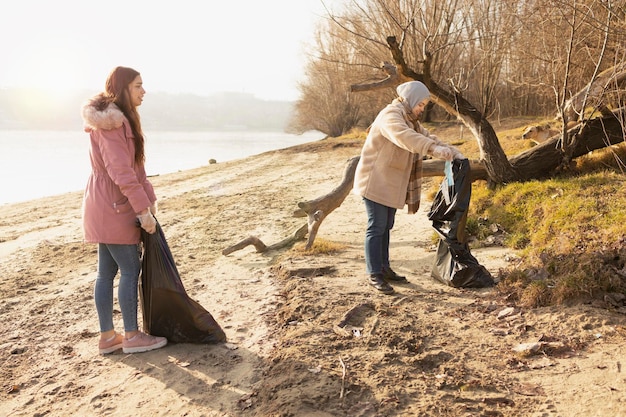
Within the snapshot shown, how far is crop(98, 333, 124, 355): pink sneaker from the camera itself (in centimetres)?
407

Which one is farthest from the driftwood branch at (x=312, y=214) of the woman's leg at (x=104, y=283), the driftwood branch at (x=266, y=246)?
the woman's leg at (x=104, y=283)

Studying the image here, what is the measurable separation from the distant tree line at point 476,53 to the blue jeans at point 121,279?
4409 mm

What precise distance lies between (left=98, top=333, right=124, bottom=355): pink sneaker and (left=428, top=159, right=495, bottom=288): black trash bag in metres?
2.83

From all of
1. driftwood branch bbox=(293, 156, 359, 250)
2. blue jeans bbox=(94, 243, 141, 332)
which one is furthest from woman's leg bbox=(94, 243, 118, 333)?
driftwood branch bbox=(293, 156, 359, 250)

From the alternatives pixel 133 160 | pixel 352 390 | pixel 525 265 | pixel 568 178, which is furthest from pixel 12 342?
pixel 568 178

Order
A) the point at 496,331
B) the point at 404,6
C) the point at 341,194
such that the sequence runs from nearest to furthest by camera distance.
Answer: the point at 496,331, the point at 341,194, the point at 404,6

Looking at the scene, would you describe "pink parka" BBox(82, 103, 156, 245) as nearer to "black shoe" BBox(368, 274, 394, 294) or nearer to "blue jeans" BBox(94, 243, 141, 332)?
"blue jeans" BBox(94, 243, 141, 332)

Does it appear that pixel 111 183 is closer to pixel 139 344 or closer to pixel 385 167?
pixel 139 344

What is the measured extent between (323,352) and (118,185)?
1.74 meters

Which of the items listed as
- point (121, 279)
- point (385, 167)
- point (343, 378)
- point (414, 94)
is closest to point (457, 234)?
point (385, 167)

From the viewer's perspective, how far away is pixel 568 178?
675 cm

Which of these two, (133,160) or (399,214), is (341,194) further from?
(133,160)

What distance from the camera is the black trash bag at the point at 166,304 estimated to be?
3.86 metres

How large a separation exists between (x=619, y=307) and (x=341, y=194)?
3.95 m
